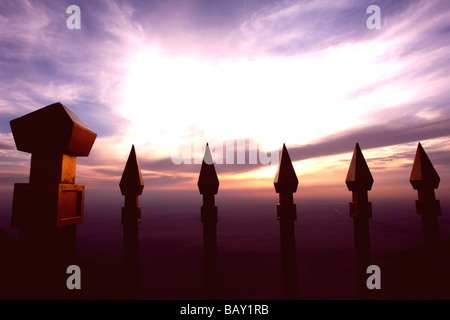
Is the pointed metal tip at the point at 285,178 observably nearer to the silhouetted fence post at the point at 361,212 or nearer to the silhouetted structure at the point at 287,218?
the silhouetted structure at the point at 287,218

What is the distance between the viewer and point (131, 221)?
133 inches

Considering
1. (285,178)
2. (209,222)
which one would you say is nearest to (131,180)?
(209,222)

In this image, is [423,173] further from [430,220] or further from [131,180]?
[131,180]

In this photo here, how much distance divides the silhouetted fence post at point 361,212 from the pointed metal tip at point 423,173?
37.5 inches

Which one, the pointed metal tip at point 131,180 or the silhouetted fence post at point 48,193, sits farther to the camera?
the pointed metal tip at point 131,180

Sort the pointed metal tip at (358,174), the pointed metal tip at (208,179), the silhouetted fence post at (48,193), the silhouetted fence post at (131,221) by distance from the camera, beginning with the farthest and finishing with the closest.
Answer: the pointed metal tip at (358,174)
the pointed metal tip at (208,179)
the silhouetted fence post at (131,221)
the silhouetted fence post at (48,193)

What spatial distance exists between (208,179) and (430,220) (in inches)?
147

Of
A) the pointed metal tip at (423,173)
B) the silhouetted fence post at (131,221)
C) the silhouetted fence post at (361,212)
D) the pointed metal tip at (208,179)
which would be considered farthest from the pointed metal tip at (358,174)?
the silhouetted fence post at (131,221)

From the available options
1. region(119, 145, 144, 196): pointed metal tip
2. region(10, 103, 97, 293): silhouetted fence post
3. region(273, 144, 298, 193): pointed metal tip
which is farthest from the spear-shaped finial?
region(10, 103, 97, 293): silhouetted fence post

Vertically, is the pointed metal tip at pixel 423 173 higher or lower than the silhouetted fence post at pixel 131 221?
higher

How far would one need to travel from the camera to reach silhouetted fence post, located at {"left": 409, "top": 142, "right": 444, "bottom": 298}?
3898 millimetres

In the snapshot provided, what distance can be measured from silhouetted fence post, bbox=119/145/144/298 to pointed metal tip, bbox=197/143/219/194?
2.85 ft

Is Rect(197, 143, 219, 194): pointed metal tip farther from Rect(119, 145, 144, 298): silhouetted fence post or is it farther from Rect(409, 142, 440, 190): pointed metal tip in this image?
Rect(409, 142, 440, 190): pointed metal tip

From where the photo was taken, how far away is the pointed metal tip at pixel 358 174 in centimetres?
370
